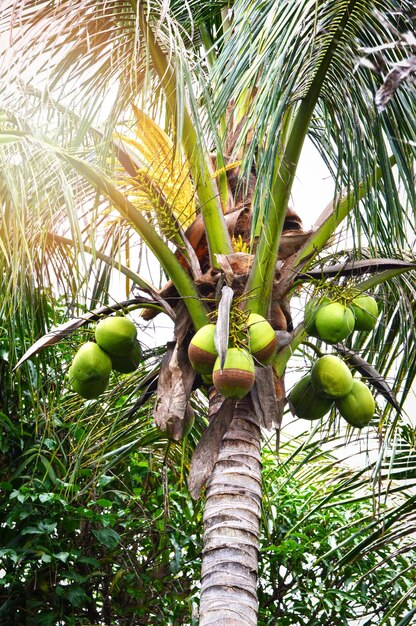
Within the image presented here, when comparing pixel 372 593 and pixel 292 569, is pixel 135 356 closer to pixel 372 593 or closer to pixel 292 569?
pixel 292 569

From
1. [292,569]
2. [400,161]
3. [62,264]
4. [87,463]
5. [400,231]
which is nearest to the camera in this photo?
[400,161]

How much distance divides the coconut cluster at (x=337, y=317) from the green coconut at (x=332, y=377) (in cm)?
9

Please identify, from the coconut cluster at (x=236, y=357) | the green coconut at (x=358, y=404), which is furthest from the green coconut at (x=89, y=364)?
the green coconut at (x=358, y=404)

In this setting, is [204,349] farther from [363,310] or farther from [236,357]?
[363,310]

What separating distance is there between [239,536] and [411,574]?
273 centimetres

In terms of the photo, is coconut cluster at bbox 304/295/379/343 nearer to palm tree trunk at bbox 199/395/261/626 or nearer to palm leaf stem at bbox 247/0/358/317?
palm leaf stem at bbox 247/0/358/317

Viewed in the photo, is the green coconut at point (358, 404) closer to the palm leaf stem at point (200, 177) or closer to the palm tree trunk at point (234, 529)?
the palm tree trunk at point (234, 529)

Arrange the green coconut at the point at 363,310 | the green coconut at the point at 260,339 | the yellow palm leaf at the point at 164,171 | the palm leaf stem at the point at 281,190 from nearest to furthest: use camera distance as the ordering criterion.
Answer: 1. the green coconut at the point at 260,339
2. the palm leaf stem at the point at 281,190
3. the green coconut at the point at 363,310
4. the yellow palm leaf at the point at 164,171

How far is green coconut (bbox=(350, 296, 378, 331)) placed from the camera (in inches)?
121

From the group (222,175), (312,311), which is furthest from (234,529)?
(222,175)

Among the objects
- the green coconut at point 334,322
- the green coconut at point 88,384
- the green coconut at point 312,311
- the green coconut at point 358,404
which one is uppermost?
the green coconut at point 312,311

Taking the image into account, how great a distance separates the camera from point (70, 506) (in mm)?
4383

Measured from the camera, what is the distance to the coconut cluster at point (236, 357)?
8.79 ft

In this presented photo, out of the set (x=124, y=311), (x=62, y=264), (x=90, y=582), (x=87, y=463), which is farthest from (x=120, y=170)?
(x=90, y=582)
